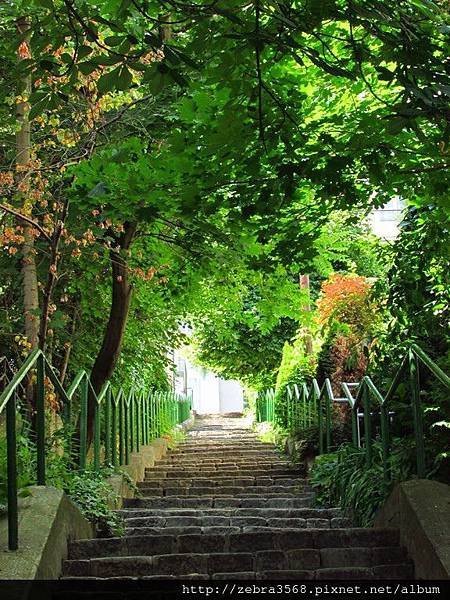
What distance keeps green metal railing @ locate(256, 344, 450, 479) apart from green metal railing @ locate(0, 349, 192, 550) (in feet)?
7.32

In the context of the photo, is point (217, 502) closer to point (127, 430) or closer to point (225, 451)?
point (127, 430)

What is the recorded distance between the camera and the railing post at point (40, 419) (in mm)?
4867

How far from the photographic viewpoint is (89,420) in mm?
8250

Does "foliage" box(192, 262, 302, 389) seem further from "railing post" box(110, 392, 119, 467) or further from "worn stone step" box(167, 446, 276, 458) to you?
"worn stone step" box(167, 446, 276, 458)

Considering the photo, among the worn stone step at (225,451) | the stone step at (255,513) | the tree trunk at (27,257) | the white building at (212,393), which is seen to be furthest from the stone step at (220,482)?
the white building at (212,393)

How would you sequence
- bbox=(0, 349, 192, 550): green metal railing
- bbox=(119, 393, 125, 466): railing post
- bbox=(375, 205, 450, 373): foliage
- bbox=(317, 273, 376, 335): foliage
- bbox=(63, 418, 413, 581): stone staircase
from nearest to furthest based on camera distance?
bbox=(0, 349, 192, 550): green metal railing, bbox=(63, 418, 413, 581): stone staircase, bbox=(375, 205, 450, 373): foliage, bbox=(119, 393, 125, 466): railing post, bbox=(317, 273, 376, 335): foliage

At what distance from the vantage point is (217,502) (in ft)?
25.6

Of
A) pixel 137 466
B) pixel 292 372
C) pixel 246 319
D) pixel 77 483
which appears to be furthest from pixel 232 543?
pixel 292 372

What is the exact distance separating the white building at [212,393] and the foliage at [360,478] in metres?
35.0

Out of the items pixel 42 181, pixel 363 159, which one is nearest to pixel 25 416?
pixel 42 181

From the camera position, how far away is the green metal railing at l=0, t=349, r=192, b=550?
13.0ft

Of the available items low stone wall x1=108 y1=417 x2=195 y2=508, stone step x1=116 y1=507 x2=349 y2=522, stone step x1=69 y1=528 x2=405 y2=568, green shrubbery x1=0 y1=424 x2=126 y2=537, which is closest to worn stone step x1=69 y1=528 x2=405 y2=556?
stone step x1=69 y1=528 x2=405 y2=568

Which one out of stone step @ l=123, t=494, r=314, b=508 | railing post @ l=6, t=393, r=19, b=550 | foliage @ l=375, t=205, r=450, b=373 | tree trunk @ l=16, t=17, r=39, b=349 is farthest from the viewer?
stone step @ l=123, t=494, r=314, b=508

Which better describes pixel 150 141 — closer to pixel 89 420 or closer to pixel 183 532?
pixel 89 420
